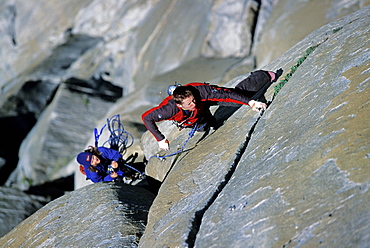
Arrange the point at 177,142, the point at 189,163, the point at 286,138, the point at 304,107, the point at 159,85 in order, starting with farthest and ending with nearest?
the point at 159,85 < the point at 177,142 < the point at 189,163 < the point at 304,107 < the point at 286,138

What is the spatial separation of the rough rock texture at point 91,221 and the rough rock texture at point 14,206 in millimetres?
4994

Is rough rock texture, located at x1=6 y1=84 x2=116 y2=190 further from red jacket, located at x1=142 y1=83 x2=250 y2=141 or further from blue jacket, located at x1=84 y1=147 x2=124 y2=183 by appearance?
red jacket, located at x1=142 y1=83 x2=250 y2=141

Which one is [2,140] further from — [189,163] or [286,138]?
[286,138]

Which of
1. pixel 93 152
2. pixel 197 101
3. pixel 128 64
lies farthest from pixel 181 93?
pixel 128 64

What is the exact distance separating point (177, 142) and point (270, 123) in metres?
2.45

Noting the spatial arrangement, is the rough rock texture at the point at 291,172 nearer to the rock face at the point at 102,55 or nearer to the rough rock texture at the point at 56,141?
the rock face at the point at 102,55

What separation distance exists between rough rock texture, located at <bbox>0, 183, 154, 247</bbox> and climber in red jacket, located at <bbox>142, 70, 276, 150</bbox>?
1.25m

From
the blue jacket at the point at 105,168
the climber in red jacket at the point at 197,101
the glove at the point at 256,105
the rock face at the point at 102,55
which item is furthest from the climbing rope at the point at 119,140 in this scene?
the glove at the point at 256,105

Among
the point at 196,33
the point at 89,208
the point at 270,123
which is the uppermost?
the point at 196,33

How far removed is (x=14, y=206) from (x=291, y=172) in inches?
407

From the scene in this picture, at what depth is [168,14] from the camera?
15.5 m

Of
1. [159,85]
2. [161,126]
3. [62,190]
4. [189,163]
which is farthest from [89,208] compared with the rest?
[62,190]

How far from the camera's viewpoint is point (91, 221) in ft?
18.4

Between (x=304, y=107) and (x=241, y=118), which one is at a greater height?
(x=241, y=118)
